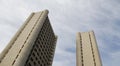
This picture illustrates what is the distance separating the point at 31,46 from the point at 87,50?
102 ft

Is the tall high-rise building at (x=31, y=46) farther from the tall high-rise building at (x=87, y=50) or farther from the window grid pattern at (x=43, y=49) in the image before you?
the tall high-rise building at (x=87, y=50)

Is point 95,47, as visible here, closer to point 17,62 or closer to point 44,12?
point 44,12

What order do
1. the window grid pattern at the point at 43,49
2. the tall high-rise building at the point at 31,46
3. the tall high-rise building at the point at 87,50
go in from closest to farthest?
1. the tall high-rise building at the point at 31,46
2. the window grid pattern at the point at 43,49
3. the tall high-rise building at the point at 87,50

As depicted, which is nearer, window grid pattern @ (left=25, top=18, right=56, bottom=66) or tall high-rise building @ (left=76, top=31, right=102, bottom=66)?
window grid pattern @ (left=25, top=18, right=56, bottom=66)

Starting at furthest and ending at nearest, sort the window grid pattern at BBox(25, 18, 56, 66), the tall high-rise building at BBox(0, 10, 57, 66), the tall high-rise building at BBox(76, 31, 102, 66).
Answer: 1. the tall high-rise building at BBox(76, 31, 102, 66)
2. the window grid pattern at BBox(25, 18, 56, 66)
3. the tall high-rise building at BBox(0, 10, 57, 66)

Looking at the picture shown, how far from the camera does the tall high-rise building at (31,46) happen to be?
5972cm

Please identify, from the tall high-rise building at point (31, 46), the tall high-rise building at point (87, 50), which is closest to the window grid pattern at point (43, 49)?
the tall high-rise building at point (31, 46)

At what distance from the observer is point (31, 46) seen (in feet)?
213

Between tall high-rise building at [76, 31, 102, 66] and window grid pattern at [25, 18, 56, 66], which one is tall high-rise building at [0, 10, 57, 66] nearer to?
window grid pattern at [25, 18, 56, 66]

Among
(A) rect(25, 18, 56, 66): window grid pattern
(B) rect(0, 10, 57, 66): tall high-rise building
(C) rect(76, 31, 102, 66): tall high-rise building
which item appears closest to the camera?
(B) rect(0, 10, 57, 66): tall high-rise building

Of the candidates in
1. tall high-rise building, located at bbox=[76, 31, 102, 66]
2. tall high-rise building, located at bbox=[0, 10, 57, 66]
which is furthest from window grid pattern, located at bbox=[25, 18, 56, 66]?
tall high-rise building, located at bbox=[76, 31, 102, 66]

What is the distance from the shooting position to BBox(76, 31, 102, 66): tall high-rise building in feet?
260

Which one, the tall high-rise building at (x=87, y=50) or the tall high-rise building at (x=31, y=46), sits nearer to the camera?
the tall high-rise building at (x=31, y=46)

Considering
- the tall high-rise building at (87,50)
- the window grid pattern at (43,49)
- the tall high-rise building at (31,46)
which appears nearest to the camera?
the tall high-rise building at (31,46)
